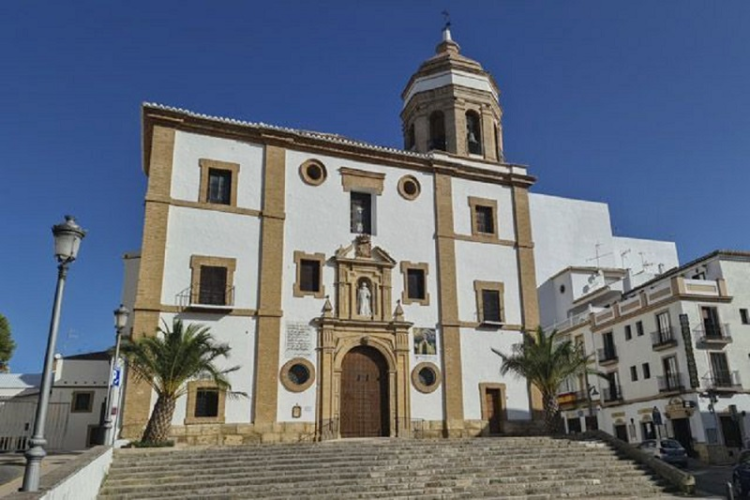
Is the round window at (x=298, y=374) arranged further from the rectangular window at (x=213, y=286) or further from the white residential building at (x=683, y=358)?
the white residential building at (x=683, y=358)

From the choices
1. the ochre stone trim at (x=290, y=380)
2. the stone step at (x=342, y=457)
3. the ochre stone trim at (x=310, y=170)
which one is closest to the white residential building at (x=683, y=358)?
the stone step at (x=342, y=457)

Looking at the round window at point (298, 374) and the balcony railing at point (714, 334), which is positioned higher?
the balcony railing at point (714, 334)

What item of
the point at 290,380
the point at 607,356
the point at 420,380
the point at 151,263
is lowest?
the point at 290,380

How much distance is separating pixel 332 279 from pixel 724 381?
63.9ft

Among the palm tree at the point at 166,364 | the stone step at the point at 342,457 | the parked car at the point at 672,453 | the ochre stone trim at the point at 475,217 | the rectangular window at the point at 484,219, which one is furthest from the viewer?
the rectangular window at the point at 484,219

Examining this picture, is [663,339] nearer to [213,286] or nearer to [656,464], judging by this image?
[656,464]

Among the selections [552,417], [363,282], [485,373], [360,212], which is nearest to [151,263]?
[363,282]

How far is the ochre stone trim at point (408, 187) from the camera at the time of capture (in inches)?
915

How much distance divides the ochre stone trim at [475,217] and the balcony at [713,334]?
40.0 ft

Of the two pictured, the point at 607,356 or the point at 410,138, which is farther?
the point at 607,356

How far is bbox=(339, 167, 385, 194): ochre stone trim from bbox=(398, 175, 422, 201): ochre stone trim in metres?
→ 0.81

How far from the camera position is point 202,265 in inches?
762

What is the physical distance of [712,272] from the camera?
3030cm

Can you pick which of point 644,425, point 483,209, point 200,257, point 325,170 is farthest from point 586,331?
point 200,257
